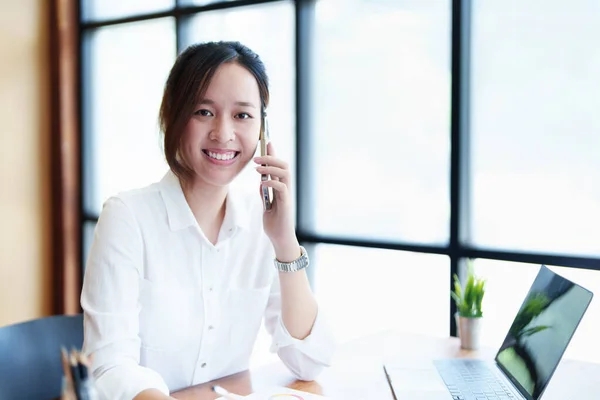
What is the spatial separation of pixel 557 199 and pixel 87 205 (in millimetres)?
2756

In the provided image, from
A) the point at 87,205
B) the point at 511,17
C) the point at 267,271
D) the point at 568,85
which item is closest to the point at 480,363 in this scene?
the point at 267,271

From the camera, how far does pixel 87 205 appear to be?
3861mm

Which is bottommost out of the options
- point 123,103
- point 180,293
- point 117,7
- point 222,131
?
point 180,293

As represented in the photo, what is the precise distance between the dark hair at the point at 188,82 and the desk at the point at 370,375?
52 cm

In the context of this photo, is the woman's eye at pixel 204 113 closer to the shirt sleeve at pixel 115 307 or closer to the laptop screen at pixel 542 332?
the shirt sleeve at pixel 115 307

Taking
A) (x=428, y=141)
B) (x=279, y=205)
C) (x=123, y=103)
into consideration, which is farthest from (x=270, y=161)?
(x=123, y=103)

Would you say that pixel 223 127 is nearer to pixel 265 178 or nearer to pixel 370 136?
pixel 265 178

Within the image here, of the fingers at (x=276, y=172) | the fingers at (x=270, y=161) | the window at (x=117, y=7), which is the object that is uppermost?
the window at (x=117, y=7)

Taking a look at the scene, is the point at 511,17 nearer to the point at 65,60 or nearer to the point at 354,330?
the point at 354,330

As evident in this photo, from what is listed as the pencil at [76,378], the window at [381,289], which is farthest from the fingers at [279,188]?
the window at [381,289]

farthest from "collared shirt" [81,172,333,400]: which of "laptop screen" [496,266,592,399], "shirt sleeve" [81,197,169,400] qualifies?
"laptop screen" [496,266,592,399]

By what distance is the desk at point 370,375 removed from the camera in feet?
4.54

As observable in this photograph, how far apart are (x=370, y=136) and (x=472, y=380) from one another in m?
1.39

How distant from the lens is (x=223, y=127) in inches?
58.3
